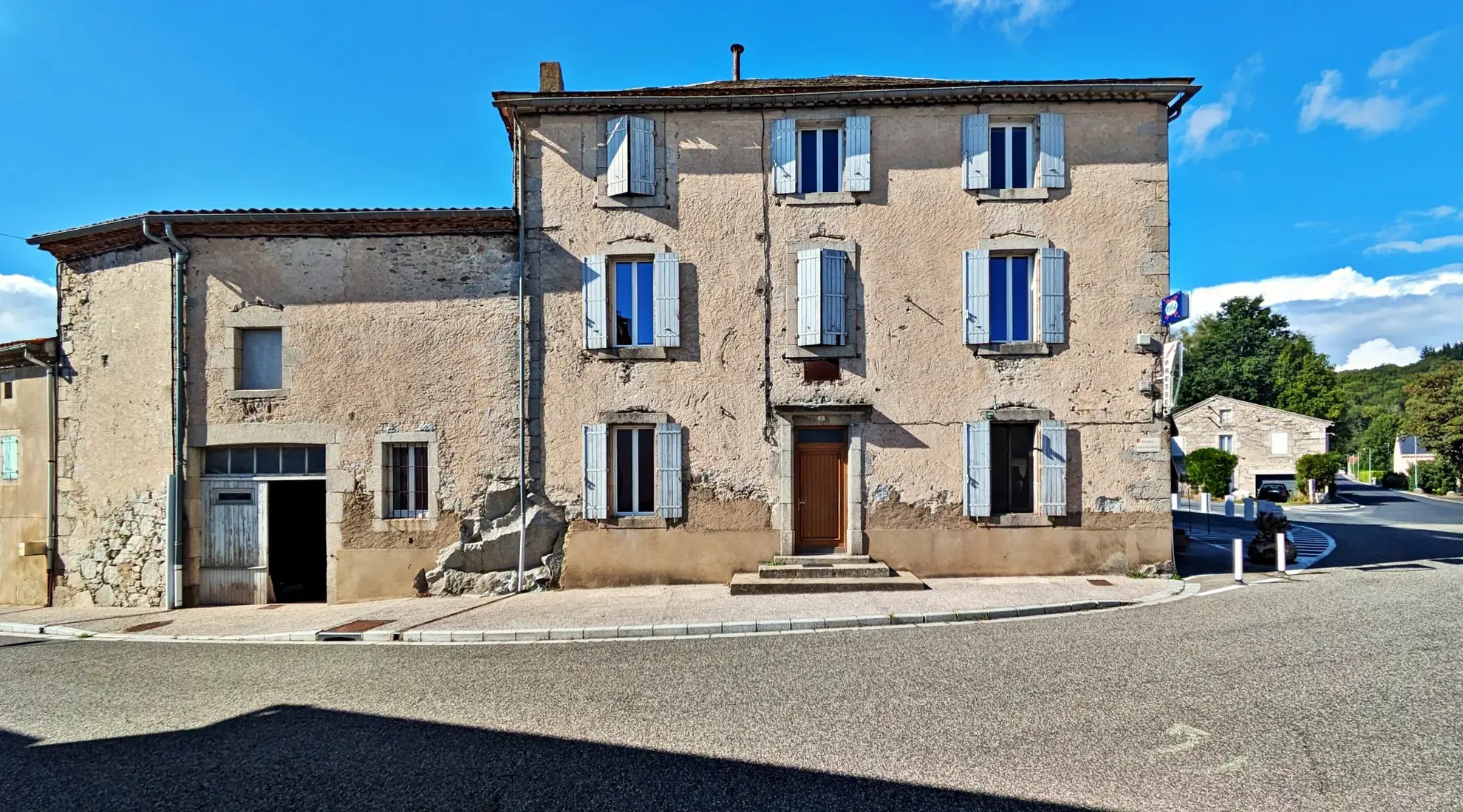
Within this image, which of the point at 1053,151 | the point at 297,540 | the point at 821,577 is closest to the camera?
the point at 821,577

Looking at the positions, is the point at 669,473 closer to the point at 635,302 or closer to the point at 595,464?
the point at 595,464

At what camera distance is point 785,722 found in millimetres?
4883

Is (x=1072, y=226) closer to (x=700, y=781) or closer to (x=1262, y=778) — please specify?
(x=1262, y=778)

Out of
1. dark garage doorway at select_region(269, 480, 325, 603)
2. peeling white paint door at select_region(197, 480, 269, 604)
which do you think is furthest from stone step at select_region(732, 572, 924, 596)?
peeling white paint door at select_region(197, 480, 269, 604)

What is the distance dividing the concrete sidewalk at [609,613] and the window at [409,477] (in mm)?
1404

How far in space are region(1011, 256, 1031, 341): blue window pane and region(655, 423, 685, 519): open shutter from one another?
5.67 meters

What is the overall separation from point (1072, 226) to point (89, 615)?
1618 centimetres

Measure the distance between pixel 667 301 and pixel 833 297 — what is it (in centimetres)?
263

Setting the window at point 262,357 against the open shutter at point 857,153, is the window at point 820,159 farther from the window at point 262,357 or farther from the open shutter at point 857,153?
the window at point 262,357

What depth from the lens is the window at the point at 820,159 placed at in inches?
423

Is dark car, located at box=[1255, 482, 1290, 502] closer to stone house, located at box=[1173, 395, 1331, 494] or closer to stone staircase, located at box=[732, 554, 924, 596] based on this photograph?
stone house, located at box=[1173, 395, 1331, 494]

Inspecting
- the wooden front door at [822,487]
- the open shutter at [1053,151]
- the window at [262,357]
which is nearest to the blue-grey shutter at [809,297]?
the wooden front door at [822,487]

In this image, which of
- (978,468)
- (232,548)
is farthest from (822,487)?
(232,548)

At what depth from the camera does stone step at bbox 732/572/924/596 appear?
9.51m
